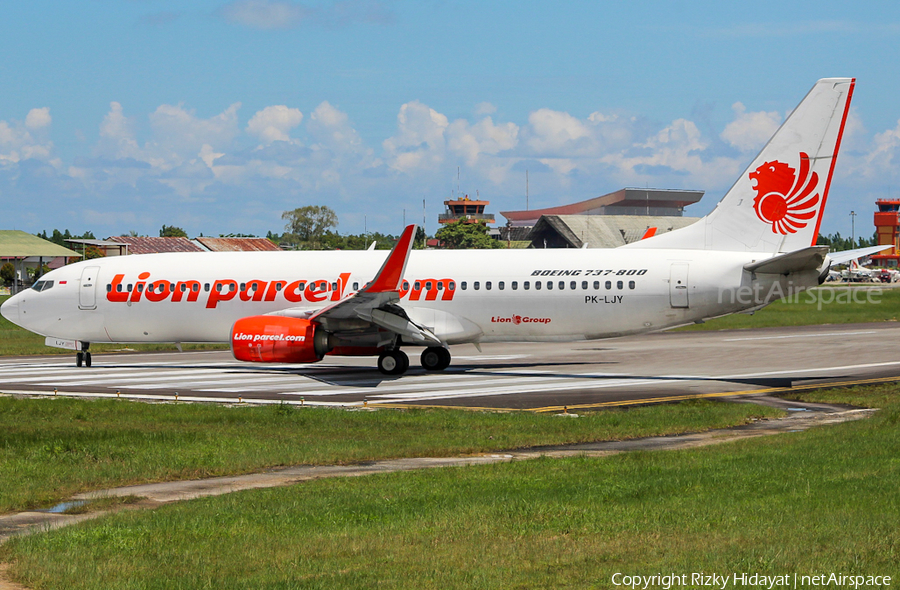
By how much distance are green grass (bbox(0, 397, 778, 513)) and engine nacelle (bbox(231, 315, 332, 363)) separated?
569 centimetres

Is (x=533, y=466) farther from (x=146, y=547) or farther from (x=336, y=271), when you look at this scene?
(x=336, y=271)

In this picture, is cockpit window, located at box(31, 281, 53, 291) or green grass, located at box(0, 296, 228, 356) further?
green grass, located at box(0, 296, 228, 356)

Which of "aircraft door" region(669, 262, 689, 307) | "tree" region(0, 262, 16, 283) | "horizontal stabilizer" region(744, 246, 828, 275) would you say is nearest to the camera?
"horizontal stabilizer" region(744, 246, 828, 275)

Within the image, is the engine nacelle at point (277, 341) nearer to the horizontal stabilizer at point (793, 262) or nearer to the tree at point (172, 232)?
the horizontal stabilizer at point (793, 262)

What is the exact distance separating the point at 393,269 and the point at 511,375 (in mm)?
6605

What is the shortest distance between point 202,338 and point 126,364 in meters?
5.80

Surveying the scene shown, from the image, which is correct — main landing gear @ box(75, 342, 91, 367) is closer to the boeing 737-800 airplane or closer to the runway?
the boeing 737-800 airplane

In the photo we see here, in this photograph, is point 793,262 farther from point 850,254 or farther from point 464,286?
point 464,286

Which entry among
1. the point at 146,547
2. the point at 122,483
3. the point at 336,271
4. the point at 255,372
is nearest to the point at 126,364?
the point at 255,372

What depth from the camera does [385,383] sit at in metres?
30.9

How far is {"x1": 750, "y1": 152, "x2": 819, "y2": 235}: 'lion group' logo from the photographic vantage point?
3033cm

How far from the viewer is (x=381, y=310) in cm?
3111

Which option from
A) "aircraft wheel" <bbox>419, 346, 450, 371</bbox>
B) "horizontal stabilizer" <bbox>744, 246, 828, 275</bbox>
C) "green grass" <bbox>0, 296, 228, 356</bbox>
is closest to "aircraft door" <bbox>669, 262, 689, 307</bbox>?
"horizontal stabilizer" <bbox>744, 246, 828, 275</bbox>

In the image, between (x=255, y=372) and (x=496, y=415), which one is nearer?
(x=496, y=415)
